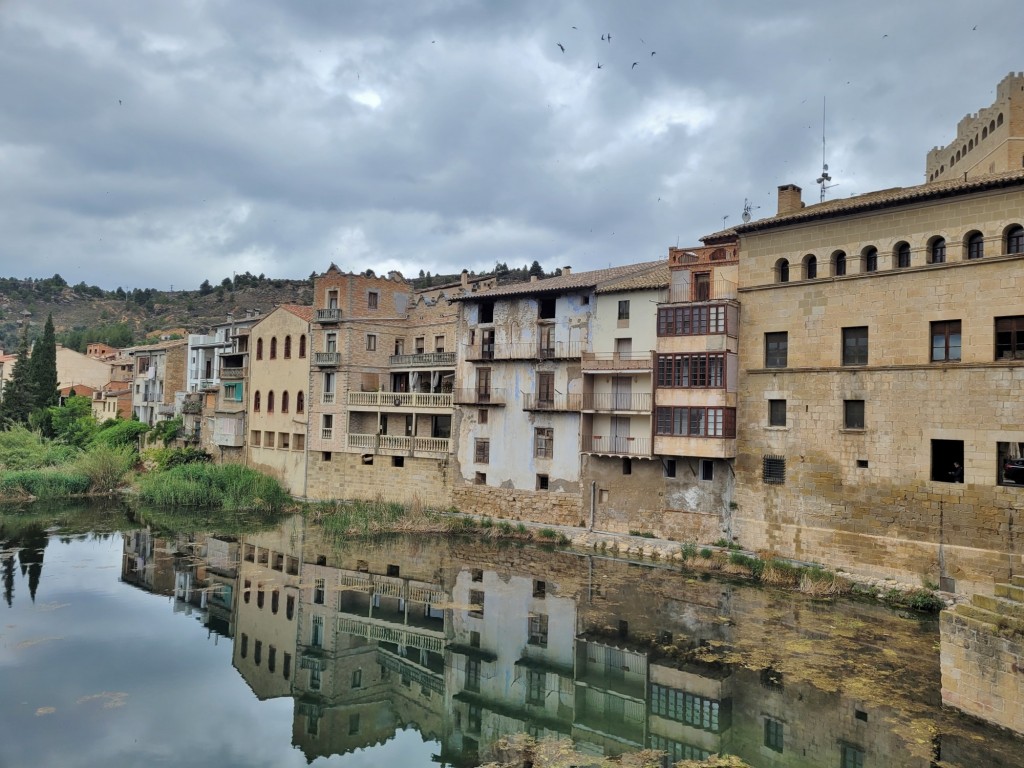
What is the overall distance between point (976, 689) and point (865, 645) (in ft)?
15.7

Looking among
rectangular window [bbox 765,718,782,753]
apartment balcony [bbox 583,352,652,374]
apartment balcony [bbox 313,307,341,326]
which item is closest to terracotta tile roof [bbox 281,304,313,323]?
apartment balcony [bbox 313,307,341,326]

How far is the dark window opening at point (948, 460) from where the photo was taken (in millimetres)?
21562

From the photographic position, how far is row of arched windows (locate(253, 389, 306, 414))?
41.4 meters

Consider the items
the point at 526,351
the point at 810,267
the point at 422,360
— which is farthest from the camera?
the point at 422,360

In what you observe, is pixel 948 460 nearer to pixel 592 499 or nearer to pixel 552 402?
pixel 592 499

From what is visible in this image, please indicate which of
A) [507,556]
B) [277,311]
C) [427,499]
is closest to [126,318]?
[277,311]

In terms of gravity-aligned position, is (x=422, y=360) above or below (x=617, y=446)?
above

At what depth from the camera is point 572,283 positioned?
106ft

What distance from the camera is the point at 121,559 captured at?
93.2ft

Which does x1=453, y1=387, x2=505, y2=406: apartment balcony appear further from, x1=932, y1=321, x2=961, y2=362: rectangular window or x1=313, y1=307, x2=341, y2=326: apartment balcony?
x1=932, y1=321, x2=961, y2=362: rectangular window

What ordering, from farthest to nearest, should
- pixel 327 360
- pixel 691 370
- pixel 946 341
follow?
pixel 327 360
pixel 691 370
pixel 946 341

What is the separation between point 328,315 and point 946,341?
29.1 m

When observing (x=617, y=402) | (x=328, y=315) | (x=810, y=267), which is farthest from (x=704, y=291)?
(x=328, y=315)

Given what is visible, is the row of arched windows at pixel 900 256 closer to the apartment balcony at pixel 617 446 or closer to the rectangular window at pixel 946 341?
the rectangular window at pixel 946 341
